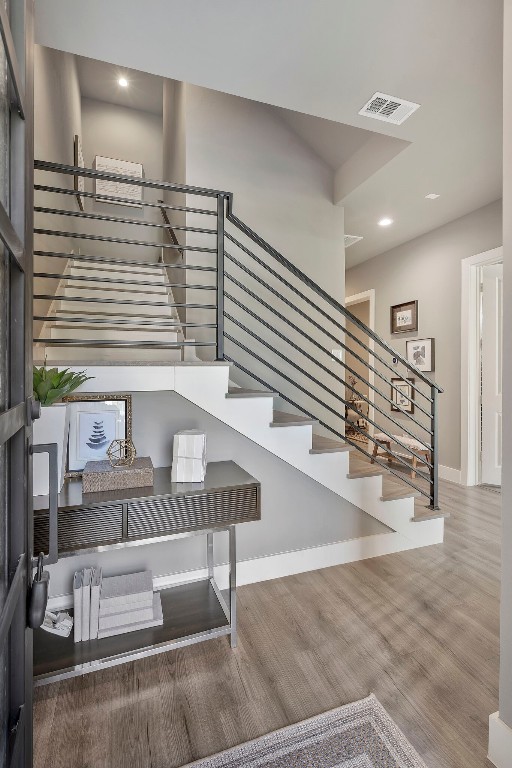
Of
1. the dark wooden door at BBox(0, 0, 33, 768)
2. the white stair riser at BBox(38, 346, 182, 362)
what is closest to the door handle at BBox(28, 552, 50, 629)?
the dark wooden door at BBox(0, 0, 33, 768)

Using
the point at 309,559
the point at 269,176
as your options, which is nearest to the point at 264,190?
the point at 269,176

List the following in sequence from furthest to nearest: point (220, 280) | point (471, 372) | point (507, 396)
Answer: point (471, 372)
point (220, 280)
point (507, 396)

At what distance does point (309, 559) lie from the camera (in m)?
2.48

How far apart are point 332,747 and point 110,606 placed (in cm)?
103

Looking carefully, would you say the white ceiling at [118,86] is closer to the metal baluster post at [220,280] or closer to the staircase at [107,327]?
the staircase at [107,327]

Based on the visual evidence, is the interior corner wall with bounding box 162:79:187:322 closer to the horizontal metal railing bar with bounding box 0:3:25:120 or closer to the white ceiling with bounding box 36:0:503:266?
the white ceiling with bounding box 36:0:503:266

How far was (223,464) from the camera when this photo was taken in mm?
2170

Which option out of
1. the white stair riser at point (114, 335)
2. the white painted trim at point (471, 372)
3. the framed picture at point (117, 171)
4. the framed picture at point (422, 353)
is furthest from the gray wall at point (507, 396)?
the framed picture at point (117, 171)

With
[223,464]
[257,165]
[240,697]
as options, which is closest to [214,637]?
[240,697]

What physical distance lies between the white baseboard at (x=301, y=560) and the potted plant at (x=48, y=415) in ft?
3.21

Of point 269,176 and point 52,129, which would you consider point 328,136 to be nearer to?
point 269,176

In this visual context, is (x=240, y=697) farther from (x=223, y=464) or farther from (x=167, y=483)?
Result: (x=223, y=464)

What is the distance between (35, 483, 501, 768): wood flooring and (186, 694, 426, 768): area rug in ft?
0.15

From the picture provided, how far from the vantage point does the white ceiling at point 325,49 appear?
6.23 ft
